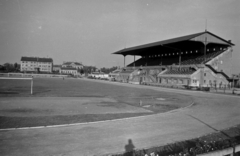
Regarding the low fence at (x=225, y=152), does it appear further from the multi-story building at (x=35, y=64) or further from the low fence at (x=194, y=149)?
the multi-story building at (x=35, y=64)

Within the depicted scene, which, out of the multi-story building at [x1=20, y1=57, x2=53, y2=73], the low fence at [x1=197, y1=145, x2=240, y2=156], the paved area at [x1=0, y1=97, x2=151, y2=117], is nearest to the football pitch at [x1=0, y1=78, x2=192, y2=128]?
the paved area at [x1=0, y1=97, x2=151, y2=117]

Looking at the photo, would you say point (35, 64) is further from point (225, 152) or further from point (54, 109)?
point (225, 152)

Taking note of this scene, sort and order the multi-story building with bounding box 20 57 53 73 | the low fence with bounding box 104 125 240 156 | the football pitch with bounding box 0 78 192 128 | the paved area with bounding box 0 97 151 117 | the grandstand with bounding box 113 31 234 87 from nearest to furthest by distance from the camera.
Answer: the low fence with bounding box 104 125 240 156 < the football pitch with bounding box 0 78 192 128 < the paved area with bounding box 0 97 151 117 < the grandstand with bounding box 113 31 234 87 < the multi-story building with bounding box 20 57 53 73

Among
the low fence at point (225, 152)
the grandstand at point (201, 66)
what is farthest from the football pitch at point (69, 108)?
the grandstand at point (201, 66)

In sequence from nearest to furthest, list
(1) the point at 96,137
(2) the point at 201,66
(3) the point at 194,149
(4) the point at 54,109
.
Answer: (3) the point at 194,149 → (1) the point at 96,137 → (4) the point at 54,109 → (2) the point at 201,66

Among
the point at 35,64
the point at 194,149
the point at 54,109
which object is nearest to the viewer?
the point at 194,149

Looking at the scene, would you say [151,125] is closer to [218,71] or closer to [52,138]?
[52,138]

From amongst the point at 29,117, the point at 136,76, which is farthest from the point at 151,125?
the point at 136,76

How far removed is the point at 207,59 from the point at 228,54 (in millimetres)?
6964

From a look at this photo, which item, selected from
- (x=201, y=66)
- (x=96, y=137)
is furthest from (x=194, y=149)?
(x=201, y=66)

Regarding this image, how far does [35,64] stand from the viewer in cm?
16250

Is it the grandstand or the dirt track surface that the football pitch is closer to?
the dirt track surface

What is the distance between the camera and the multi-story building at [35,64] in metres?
158

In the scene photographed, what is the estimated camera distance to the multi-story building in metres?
158
